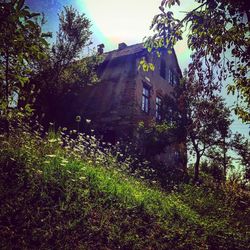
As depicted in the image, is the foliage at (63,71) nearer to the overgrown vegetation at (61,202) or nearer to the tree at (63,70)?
the tree at (63,70)

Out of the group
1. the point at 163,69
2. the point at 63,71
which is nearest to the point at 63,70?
the point at 63,71

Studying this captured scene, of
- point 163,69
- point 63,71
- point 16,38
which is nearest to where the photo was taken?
point 16,38

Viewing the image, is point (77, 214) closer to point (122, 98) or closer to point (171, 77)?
point (122, 98)

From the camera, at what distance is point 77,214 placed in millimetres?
4723

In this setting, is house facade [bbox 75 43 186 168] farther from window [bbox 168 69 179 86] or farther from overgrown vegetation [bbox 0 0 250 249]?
overgrown vegetation [bbox 0 0 250 249]

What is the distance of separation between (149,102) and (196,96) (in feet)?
58.1

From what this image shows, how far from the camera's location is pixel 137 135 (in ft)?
62.7

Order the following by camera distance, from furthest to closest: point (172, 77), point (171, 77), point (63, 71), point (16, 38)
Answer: point (172, 77), point (171, 77), point (63, 71), point (16, 38)

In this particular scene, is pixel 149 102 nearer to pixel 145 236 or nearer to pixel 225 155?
pixel 225 155

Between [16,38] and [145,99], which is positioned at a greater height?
[145,99]

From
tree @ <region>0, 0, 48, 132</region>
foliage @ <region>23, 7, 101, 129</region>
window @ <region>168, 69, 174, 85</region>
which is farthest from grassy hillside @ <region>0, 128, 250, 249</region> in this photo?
window @ <region>168, 69, 174, 85</region>

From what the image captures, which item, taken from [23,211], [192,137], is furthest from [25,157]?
[192,137]

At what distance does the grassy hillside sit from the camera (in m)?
3.95

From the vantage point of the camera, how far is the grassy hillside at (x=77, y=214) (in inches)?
156
